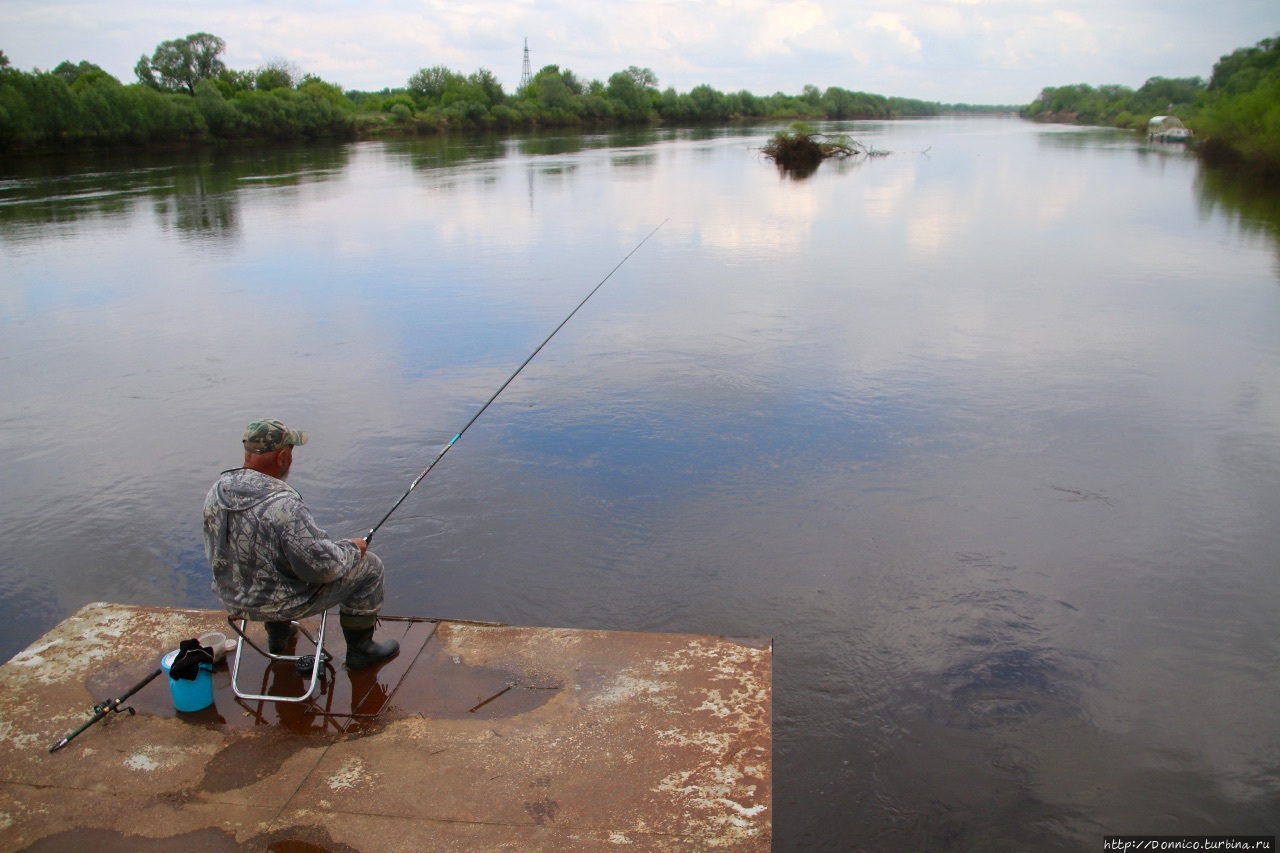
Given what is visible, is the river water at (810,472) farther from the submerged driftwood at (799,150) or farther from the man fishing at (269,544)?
the submerged driftwood at (799,150)

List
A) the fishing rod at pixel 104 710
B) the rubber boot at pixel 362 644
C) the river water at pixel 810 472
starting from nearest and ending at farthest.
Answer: the fishing rod at pixel 104 710
the rubber boot at pixel 362 644
the river water at pixel 810 472

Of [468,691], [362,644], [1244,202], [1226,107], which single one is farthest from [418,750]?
[1226,107]

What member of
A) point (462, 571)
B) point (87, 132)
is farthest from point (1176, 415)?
point (87, 132)

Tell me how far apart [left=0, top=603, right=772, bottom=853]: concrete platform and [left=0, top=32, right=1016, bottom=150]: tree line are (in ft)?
144

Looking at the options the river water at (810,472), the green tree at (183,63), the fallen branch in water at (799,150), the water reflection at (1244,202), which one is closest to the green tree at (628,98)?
the green tree at (183,63)

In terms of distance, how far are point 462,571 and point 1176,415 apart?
18.0 feet

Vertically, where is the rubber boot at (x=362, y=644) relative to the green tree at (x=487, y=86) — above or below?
below

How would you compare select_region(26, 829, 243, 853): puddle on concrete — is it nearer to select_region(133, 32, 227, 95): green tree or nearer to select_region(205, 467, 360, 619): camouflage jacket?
select_region(205, 467, 360, 619): camouflage jacket

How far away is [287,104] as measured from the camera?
188 feet

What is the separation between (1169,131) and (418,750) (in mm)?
55532

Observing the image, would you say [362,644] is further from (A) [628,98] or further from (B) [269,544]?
(A) [628,98]

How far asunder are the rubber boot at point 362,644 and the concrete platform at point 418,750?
5 cm

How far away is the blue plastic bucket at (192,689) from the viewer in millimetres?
3115

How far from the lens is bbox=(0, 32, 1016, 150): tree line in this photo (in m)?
40.9
